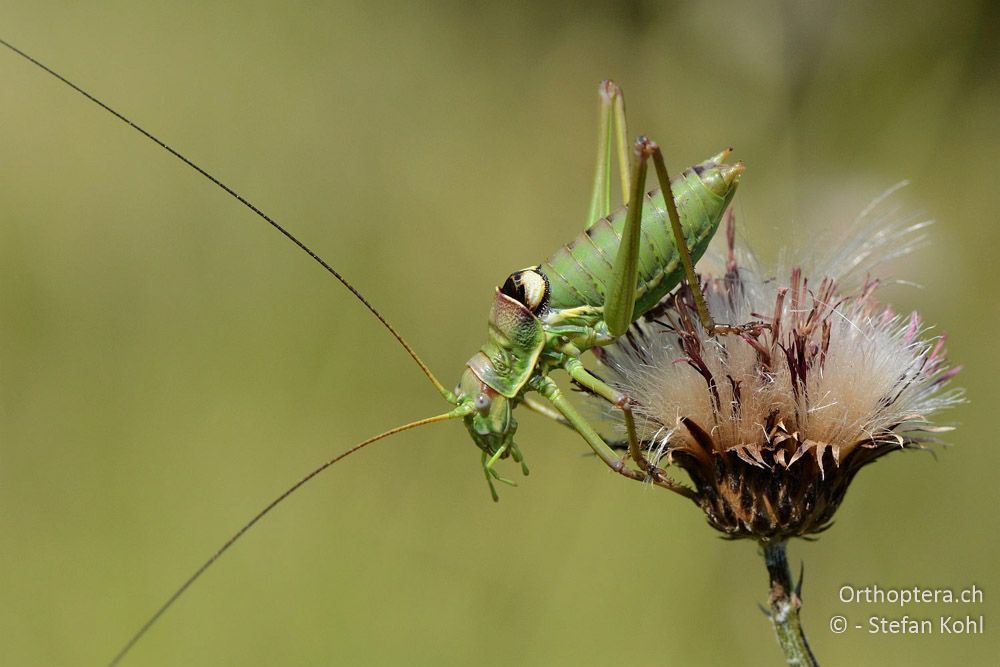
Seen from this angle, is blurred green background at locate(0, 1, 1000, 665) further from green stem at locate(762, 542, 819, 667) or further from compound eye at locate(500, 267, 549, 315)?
green stem at locate(762, 542, 819, 667)

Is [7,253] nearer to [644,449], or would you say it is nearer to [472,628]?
[472,628]

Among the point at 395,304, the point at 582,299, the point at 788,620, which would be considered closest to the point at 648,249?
the point at 582,299

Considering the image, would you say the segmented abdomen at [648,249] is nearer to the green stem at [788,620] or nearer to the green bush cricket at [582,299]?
the green bush cricket at [582,299]

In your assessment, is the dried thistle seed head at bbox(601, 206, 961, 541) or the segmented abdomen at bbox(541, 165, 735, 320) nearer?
the dried thistle seed head at bbox(601, 206, 961, 541)

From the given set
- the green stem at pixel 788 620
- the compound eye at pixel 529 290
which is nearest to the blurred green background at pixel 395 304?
the compound eye at pixel 529 290

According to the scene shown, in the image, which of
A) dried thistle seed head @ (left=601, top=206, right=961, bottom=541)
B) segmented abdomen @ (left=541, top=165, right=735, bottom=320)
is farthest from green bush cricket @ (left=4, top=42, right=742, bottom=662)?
dried thistle seed head @ (left=601, top=206, right=961, bottom=541)

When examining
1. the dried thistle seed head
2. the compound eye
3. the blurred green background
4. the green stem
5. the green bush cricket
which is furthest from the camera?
the blurred green background

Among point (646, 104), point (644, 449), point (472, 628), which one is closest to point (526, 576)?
point (472, 628)
